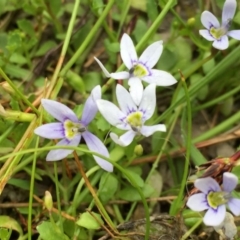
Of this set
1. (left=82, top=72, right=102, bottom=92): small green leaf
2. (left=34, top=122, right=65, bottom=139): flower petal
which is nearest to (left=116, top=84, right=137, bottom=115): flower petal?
(left=34, top=122, right=65, bottom=139): flower petal

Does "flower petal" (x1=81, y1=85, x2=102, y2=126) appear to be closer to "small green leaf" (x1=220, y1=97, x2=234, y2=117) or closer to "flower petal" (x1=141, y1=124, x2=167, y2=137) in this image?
"flower petal" (x1=141, y1=124, x2=167, y2=137)

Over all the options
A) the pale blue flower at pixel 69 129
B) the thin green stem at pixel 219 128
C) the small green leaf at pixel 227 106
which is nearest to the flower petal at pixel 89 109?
the pale blue flower at pixel 69 129

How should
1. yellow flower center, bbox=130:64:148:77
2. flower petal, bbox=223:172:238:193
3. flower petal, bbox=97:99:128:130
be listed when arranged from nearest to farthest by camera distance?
flower petal, bbox=223:172:238:193
flower petal, bbox=97:99:128:130
yellow flower center, bbox=130:64:148:77

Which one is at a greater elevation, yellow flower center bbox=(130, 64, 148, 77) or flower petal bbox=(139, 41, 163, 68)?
flower petal bbox=(139, 41, 163, 68)

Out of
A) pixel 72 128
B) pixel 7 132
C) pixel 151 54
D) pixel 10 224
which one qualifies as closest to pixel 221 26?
pixel 151 54

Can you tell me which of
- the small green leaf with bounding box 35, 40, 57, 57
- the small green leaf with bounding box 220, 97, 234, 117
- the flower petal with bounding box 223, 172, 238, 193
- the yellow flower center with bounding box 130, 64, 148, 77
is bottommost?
the small green leaf with bounding box 35, 40, 57, 57

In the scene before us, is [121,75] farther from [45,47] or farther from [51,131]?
[45,47]

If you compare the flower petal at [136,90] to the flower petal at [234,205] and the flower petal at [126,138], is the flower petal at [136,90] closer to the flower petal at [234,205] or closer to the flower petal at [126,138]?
the flower petal at [126,138]
